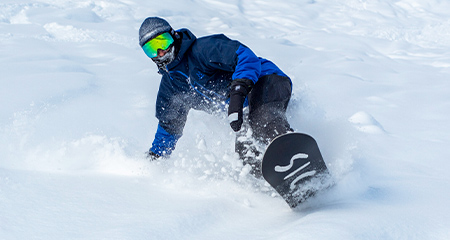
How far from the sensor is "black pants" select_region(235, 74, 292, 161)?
2.40 metres

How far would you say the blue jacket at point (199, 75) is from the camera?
2.48 metres

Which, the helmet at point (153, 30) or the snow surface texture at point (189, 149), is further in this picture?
the helmet at point (153, 30)

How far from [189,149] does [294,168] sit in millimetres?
1268

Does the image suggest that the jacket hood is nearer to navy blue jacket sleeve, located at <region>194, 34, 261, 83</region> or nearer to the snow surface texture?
navy blue jacket sleeve, located at <region>194, 34, 261, 83</region>

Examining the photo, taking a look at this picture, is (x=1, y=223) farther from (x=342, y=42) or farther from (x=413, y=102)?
(x=342, y=42)

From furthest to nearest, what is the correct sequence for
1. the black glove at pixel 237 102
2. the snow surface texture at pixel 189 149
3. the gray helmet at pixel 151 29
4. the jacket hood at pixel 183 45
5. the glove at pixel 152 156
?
the glove at pixel 152 156, the jacket hood at pixel 183 45, the gray helmet at pixel 151 29, the black glove at pixel 237 102, the snow surface texture at pixel 189 149

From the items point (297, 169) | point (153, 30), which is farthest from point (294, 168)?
point (153, 30)

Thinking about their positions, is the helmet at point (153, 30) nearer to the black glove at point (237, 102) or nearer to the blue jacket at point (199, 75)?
the blue jacket at point (199, 75)

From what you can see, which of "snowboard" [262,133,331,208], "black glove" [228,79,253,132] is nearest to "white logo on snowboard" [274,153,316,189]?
"snowboard" [262,133,331,208]

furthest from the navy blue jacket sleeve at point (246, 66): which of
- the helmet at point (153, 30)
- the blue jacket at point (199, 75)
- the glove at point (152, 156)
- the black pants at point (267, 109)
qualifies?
the glove at point (152, 156)

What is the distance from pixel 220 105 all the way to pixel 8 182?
145 centimetres

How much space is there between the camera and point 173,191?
237cm

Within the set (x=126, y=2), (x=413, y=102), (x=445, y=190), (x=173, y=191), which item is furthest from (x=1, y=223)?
(x=126, y=2)

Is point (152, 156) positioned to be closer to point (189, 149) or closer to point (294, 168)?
point (189, 149)
